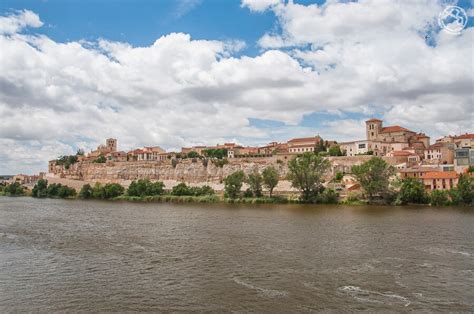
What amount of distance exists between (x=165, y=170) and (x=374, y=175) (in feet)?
141

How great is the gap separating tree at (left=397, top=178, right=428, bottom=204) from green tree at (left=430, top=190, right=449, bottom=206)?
1026 millimetres

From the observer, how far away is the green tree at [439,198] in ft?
122

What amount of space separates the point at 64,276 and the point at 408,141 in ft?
207

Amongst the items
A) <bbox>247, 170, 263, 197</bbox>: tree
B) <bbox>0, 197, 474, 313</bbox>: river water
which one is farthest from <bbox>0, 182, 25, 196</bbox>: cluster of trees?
<bbox>0, 197, 474, 313</bbox>: river water

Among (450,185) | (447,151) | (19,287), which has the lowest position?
(19,287)

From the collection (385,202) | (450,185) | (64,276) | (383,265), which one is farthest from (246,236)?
(450,185)

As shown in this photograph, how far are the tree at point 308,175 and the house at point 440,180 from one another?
999cm

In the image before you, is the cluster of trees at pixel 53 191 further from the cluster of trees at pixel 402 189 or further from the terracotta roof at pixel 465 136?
the terracotta roof at pixel 465 136

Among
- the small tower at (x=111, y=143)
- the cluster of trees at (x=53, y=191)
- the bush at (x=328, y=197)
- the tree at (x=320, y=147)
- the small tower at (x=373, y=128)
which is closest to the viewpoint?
the bush at (x=328, y=197)

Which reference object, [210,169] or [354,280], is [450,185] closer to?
[354,280]

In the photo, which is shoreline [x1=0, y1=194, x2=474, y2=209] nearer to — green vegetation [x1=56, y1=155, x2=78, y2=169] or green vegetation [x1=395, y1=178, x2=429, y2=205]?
green vegetation [x1=395, y1=178, x2=429, y2=205]

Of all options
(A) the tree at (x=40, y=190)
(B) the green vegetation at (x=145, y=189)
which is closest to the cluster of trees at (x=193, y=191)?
(B) the green vegetation at (x=145, y=189)

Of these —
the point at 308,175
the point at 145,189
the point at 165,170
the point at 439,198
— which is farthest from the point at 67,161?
the point at 439,198

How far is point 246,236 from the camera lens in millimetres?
22062
